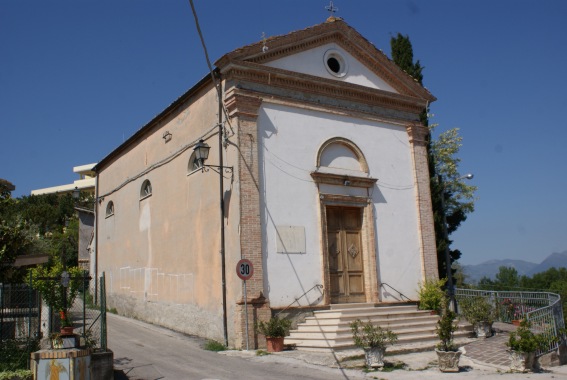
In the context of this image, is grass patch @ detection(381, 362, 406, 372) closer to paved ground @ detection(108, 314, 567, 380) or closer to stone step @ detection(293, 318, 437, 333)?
paved ground @ detection(108, 314, 567, 380)

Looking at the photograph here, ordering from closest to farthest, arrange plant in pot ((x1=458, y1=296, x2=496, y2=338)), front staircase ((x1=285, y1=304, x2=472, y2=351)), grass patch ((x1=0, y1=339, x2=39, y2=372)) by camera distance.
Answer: grass patch ((x1=0, y1=339, x2=39, y2=372))
front staircase ((x1=285, y1=304, x2=472, y2=351))
plant in pot ((x1=458, y1=296, x2=496, y2=338))

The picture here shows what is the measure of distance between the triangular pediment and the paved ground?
A: 25.3 ft

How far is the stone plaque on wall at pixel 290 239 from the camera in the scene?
47.2 ft

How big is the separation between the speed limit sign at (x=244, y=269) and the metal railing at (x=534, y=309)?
6519mm

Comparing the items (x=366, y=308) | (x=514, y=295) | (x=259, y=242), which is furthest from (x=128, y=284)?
(x=514, y=295)

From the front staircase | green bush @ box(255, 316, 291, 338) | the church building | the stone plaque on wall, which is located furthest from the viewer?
the stone plaque on wall

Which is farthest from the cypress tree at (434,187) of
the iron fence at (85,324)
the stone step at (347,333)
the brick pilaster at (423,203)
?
the iron fence at (85,324)

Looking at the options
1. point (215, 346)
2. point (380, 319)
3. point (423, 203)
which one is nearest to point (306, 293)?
point (380, 319)

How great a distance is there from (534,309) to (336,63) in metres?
9.63

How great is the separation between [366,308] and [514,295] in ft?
18.1

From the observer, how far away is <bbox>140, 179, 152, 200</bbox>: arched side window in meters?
19.5

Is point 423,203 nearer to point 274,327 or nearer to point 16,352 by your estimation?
point 274,327

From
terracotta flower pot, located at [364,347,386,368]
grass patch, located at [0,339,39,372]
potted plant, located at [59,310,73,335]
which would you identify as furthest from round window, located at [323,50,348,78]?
grass patch, located at [0,339,39,372]

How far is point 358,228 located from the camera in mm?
16422
